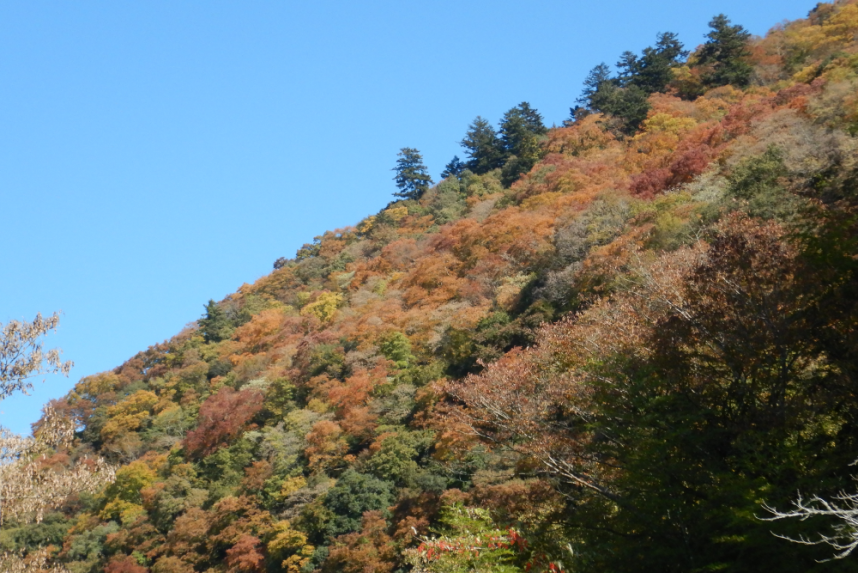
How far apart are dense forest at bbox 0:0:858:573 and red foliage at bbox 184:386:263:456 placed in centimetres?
21

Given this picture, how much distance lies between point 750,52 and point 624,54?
1371cm

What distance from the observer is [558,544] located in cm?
1377

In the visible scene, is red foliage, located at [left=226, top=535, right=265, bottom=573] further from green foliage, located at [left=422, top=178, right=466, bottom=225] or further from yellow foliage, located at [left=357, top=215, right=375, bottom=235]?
yellow foliage, located at [left=357, top=215, right=375, bottom=235]

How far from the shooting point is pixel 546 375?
1767cm

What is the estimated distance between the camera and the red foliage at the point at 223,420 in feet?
135

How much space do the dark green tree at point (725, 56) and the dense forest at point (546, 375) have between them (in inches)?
8.0

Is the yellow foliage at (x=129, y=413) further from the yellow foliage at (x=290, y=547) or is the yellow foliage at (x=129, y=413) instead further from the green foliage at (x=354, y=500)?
the green foliage at (x=354, y=500)

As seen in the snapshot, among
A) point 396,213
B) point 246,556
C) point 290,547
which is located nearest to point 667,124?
point 396,213

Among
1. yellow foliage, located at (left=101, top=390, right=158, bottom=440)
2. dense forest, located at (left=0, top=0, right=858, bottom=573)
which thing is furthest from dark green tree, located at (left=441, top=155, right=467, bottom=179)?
yellow foliage, located at (left=101, top=390, right=158, bottom=440)

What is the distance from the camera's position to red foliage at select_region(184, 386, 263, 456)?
41.0 m

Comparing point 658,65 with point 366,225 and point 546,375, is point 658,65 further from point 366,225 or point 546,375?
point 546,375

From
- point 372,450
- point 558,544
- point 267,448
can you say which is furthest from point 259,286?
point 558,544


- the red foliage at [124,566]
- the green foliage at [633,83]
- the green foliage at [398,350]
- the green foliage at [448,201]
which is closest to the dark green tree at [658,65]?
the green foliage at [633,83]

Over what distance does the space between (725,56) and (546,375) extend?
44.7m
